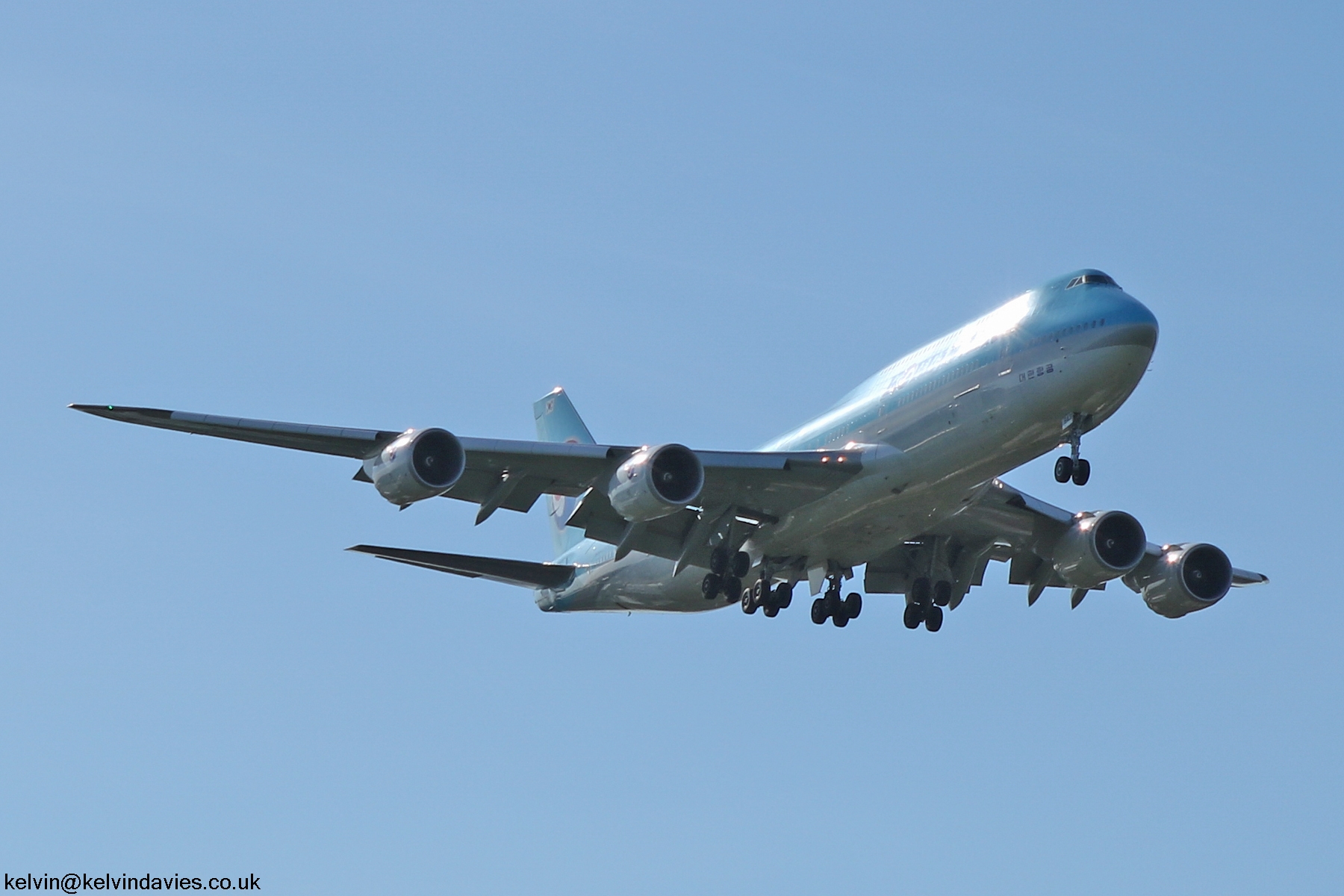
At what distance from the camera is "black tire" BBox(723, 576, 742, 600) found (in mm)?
41844

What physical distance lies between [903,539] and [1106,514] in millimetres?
6357

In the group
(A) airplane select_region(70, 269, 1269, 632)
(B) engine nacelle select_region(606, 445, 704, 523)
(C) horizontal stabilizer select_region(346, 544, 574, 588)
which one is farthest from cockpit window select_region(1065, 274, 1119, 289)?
(C) horizontal stabilizer select_region(346, 544, 574, 588)

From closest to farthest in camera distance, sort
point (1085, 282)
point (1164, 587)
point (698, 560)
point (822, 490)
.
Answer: point (1085, 282) → point (822, 490) → point (698, 560) → point (1164, 587)

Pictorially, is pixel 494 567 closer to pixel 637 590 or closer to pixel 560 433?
pixel 637 590

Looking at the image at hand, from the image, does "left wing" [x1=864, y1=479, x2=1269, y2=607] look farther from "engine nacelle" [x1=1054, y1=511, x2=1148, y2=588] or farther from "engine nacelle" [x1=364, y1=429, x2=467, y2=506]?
"engine nacelle" [x1=364, y1=429, x2=467, y2=506]

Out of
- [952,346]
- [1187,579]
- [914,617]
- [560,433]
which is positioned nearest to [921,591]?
[914,617]

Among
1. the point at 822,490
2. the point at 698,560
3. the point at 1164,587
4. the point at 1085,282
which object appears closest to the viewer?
the point at 1085,282

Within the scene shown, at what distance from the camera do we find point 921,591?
44156mm

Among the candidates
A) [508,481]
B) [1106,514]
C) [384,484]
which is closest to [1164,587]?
[1106,514]

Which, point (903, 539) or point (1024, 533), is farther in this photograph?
point (1024, 533)

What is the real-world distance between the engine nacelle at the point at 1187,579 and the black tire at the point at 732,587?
11488 mm

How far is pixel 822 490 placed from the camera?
1529 inches

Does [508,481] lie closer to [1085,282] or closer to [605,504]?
[605,504]

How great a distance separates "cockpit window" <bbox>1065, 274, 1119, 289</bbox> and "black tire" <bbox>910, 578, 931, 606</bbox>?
10930mm
